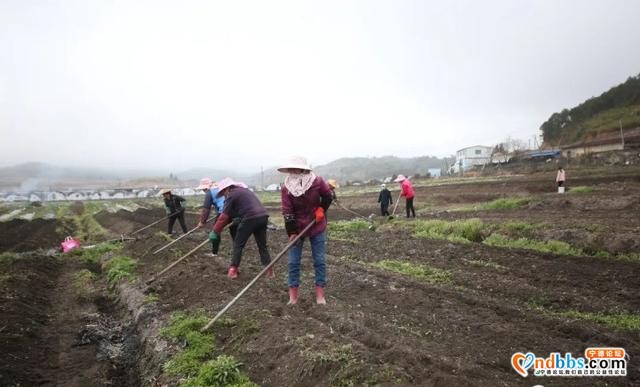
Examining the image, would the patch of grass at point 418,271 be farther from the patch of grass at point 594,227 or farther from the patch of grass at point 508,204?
the patch of grass at point 508,204

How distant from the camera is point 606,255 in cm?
933

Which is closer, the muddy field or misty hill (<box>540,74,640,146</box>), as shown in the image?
the muddy field

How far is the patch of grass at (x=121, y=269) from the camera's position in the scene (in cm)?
991

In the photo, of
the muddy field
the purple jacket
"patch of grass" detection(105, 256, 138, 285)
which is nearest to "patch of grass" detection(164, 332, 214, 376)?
the muddy field

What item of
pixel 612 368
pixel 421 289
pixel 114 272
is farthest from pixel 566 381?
pixel 114 272

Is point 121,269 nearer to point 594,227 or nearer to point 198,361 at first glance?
point 198,361

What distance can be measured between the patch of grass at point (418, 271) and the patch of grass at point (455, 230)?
127 inches

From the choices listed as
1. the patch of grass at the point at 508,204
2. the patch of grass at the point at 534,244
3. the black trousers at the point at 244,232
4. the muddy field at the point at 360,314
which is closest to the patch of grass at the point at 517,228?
the muddy field at the point at 360,314

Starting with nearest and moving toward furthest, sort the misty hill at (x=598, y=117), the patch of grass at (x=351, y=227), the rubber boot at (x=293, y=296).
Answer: the rubber boot at (x=293, y=296) < the patch of grass at (x=351, y=227) < the misty hill at (x=598, y=117)

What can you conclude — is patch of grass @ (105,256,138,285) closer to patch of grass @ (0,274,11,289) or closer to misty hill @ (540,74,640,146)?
patch of grass @ (0,274,11,289)

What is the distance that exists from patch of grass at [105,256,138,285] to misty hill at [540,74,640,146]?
52.2 meters

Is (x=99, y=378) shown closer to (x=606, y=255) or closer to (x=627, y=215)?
(x=606, y=255)

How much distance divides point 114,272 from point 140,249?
2484 mm

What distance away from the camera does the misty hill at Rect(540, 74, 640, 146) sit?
4891 centimetres
